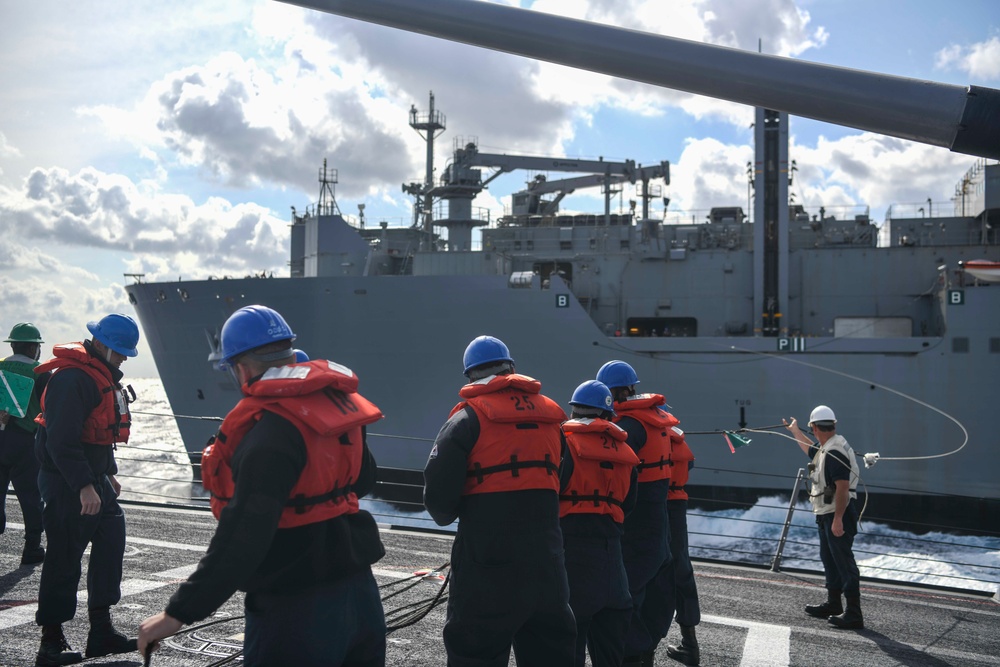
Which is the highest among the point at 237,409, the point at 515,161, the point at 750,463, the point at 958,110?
the point at 515,161

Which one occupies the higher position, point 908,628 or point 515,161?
point 515,161

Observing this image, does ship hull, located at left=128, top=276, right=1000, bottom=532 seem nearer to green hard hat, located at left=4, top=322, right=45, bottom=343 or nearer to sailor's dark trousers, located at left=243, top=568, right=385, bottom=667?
green hard hat, located at left=4, top=322, right=45, bottom=343

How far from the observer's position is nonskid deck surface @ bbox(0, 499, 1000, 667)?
413cm

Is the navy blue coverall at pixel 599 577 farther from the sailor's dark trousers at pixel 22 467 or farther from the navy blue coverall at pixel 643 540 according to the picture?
the sailor's dark trousers at pixel 22 467

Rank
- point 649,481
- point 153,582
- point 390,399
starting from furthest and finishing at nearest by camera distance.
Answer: point 390,399 < point 153,582 < point 649,481

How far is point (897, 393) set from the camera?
16422 millimetres

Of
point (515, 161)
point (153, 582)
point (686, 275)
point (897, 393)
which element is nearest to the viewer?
point (153, 582)

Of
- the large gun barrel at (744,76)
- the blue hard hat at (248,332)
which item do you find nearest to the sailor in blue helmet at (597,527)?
the blue hard hat at (248,332)

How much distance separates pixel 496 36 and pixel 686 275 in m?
17.9

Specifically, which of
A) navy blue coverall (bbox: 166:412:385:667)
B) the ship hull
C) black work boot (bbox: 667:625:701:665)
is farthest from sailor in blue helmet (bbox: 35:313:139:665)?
the ship hull

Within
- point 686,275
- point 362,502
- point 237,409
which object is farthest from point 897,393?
point 237,409

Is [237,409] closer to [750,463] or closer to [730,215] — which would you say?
[750,463]

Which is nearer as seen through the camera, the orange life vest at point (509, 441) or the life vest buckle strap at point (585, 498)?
the orange life vest at point (509, 441)

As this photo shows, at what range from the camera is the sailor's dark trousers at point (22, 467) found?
19.1 feet
